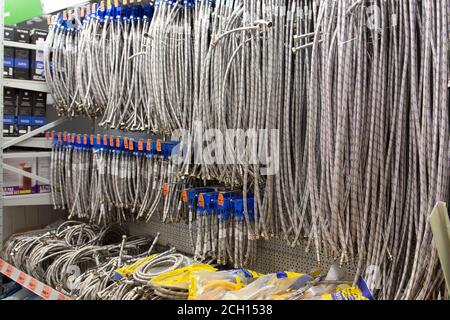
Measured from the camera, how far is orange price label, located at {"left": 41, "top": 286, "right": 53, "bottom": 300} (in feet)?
8.19

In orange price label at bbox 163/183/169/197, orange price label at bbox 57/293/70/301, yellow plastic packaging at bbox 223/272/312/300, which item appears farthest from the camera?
orange price label at bbox 57/293/70/301

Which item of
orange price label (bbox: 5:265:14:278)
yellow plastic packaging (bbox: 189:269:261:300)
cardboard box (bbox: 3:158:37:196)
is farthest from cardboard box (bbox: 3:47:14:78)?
yellow plastic packaging (bbox: 189:269:261:300)

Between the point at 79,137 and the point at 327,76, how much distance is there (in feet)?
6.14

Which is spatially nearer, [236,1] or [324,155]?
[324,155]

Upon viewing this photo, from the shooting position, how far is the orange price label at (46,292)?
2496 mm

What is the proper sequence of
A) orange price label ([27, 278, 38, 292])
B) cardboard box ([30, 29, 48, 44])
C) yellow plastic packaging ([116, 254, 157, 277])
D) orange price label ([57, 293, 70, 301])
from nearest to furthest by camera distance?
yellow plastic packaging ([116, 254, 157, 277]) < orange price label ([57, 293, 70, 301]) < orange price label ([27, 278, 38, 292]) < cardboard box ([30, 29, 48, 44])

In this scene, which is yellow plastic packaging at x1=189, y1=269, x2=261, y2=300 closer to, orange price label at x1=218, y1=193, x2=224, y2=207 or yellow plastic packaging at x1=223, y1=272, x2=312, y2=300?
yellow plastic packaging at x1=223, y1=272, x2=312, y2=300

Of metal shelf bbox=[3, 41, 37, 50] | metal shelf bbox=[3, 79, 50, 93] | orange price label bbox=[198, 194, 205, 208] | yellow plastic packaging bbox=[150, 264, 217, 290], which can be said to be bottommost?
yellow plastic packaging bbox=[150, 264, 217, 290]

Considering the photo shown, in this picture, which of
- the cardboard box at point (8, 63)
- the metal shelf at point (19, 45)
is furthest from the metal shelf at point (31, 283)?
the metal shelf at point (19, 45)

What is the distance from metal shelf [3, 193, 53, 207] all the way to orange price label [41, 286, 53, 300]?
0.68 metres

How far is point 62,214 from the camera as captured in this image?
3.45 meters

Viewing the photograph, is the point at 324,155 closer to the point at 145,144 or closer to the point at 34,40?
the point at 145,144
